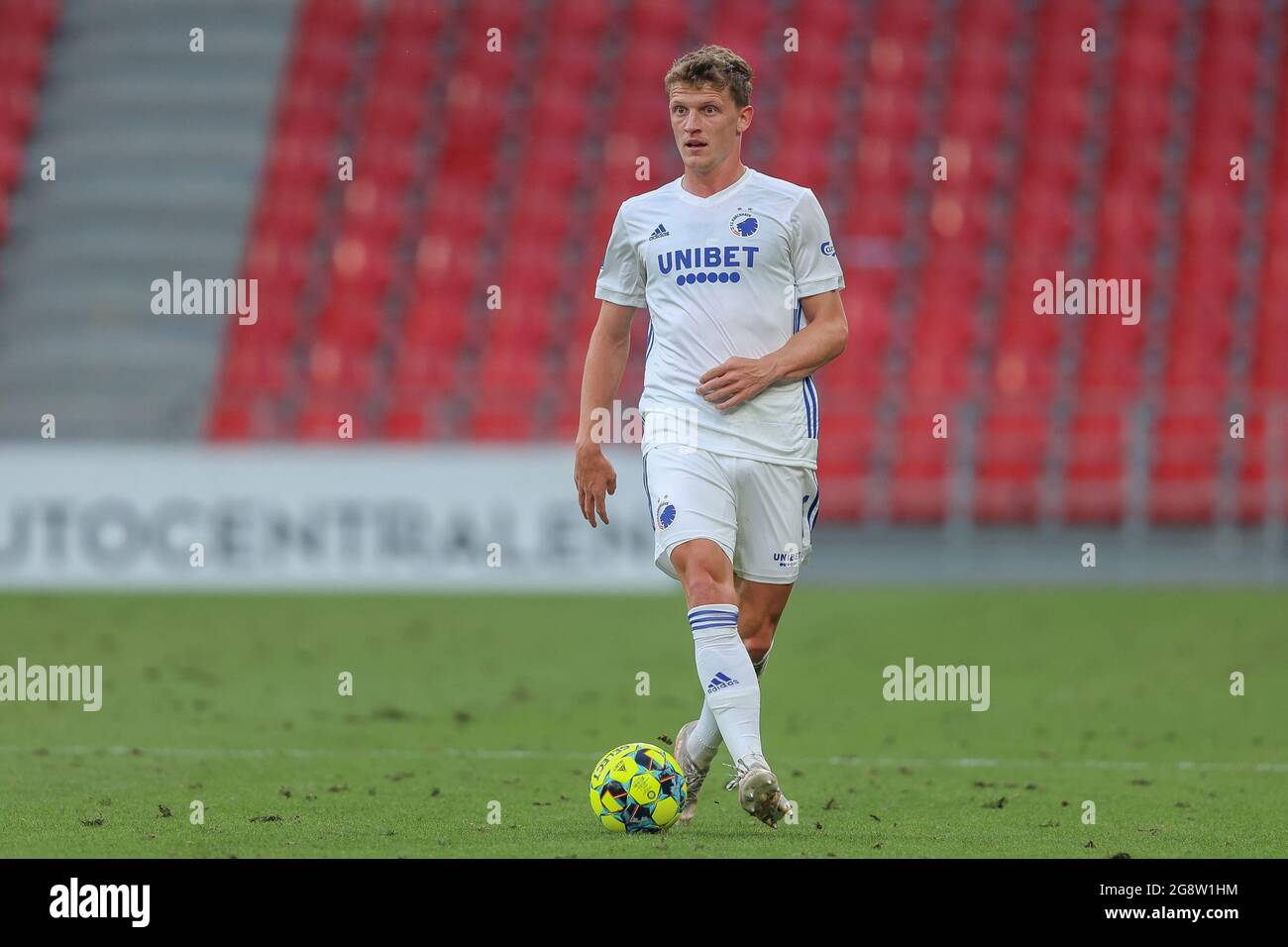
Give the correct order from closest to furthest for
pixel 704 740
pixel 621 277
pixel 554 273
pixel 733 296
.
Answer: pixel 733 296, pixel 704 740, pixel 621 277, pixel 554 273

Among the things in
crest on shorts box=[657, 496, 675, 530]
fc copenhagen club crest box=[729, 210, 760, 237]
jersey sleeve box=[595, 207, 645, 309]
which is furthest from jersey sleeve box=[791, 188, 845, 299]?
crest on shorts box=[657, 496, 675, 530]

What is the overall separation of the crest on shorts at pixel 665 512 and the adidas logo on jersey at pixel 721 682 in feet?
1.61

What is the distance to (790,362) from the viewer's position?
20.3ft

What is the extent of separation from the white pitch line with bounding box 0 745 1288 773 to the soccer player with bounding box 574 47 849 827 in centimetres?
187

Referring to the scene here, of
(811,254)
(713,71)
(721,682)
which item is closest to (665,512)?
(721,682)

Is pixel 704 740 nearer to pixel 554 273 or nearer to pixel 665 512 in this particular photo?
pixel 665 512

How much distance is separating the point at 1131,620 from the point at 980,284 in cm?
683

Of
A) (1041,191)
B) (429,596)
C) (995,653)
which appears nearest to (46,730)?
(995,653)

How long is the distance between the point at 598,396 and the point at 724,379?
1.68ft

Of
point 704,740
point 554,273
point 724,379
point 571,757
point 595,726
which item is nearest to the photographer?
point 724,379

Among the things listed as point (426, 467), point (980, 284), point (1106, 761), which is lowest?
point (1106, 761)

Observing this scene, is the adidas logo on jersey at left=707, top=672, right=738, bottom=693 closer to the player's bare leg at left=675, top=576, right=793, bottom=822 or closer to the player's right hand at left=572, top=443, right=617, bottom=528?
the player's bare leg at left=675, top=576, right=793, bottom=822

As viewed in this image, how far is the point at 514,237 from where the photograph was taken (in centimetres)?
2127

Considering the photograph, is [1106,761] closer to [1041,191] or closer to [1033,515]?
[1033,515]
